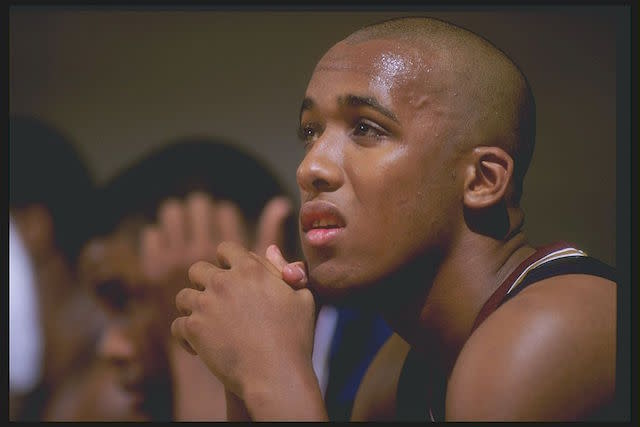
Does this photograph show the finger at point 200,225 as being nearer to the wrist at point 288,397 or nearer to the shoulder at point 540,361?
the wrist at point 288,397

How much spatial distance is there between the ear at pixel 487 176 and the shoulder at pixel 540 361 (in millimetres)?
244

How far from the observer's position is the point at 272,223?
2.25 m

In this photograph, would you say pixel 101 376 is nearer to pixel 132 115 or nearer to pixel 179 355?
pixel 179 355

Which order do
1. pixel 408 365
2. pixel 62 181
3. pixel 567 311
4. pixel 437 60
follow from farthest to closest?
pixel 62 181, pixel 408 365, pixel 437 60, pixel 567 311

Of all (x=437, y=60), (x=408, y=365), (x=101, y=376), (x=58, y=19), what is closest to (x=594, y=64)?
(x=437, y=60)

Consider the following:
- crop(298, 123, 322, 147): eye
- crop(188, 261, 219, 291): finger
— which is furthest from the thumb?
crop(298, 123, 322, 147): eye

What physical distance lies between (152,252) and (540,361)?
135 cm

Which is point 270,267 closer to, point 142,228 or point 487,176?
point 487,176

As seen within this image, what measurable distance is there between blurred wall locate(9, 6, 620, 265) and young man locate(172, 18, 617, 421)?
397 mm

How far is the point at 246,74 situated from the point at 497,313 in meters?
1.22

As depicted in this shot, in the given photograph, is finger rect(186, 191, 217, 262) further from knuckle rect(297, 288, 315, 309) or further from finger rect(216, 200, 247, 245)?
knuckle rect(297, 288, 315, 309)

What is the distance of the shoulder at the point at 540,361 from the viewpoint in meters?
1.19

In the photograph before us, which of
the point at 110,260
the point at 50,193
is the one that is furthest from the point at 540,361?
the point at 50,193

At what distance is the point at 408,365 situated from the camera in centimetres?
177
